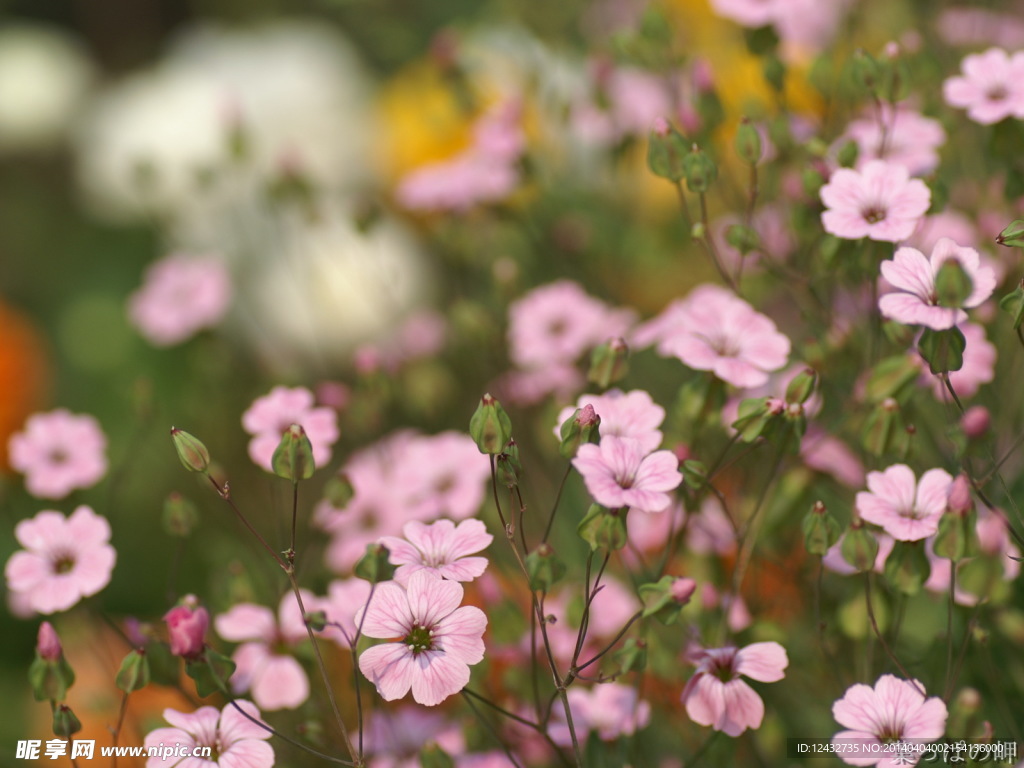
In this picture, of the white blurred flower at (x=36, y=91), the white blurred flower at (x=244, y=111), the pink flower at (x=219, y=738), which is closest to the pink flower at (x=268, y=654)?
the pink flower at (x=219, y=738)

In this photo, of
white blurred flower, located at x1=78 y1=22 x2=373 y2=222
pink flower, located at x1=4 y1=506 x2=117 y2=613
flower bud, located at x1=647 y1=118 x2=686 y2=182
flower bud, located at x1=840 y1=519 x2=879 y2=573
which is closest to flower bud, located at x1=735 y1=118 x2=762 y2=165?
flower bud, located at x1=647 y1=118 x2=686 y2=182

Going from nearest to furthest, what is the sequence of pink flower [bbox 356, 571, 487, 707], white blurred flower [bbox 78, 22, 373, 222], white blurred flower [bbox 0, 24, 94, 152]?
pink flower [bbox 356, 571, 487, 707] → white blurred flower [bbox 78, 22, 373, 222] → white blurred flower [bbox 0, 24, 94, 152]

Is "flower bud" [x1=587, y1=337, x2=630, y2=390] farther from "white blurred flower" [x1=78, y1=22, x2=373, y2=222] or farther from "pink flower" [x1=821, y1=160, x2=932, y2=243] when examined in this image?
"white blurred flower" [x1=78, y1=22, x2=373, y2=222]

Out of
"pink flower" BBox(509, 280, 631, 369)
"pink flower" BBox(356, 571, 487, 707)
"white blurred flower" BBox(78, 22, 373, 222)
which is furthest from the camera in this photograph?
"white blurred flower" BBox(78, 22, 373, 222)

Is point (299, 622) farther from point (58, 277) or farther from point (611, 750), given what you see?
point (58, 277)

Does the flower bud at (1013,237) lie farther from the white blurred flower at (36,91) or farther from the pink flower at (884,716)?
the white blurred flower at (36,91)

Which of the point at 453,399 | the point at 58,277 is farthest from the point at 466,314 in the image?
the point at 58,277

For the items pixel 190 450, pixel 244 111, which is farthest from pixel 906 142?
pixel 244 111
